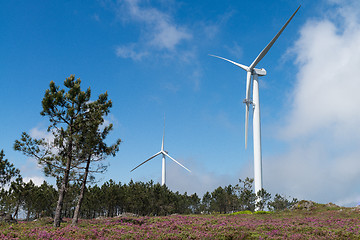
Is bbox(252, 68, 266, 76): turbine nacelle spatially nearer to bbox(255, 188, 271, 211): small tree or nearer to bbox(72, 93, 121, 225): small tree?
bbox(255, 188, 271, 211): small tree

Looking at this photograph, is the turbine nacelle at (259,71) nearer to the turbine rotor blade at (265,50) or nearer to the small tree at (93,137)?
the turbine rotor blade at (265,50)

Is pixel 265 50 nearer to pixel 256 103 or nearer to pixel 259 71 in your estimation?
pixel 259 71

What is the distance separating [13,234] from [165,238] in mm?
11252

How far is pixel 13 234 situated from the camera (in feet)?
69.4

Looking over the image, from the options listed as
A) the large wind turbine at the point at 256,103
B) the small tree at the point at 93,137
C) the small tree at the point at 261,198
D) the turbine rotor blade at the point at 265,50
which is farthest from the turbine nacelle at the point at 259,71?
the small tree at the point at 93,137

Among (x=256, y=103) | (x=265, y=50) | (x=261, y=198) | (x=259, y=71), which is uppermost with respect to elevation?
(x=265, y=50)

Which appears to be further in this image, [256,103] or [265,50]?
[256,103]

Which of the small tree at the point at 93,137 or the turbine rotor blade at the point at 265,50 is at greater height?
the turbine rotor blade at the point at 265,50

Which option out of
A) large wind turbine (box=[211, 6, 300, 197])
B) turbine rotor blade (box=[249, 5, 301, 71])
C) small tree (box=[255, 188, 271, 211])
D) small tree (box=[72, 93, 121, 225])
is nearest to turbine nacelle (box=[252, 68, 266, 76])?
large wind turbine (box=[211, 6, 300, 197])

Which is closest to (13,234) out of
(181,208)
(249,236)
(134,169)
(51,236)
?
(51,236)

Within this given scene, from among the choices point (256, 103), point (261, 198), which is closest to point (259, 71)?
point (256, 103)

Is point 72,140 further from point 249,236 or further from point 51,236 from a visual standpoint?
point 249,236

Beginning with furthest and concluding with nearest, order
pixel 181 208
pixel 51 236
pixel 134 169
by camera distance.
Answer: pixel 181 208, pixel 134 169, pixel 51 236

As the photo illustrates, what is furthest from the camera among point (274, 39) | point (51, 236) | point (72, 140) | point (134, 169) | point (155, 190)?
point (134, 169)
